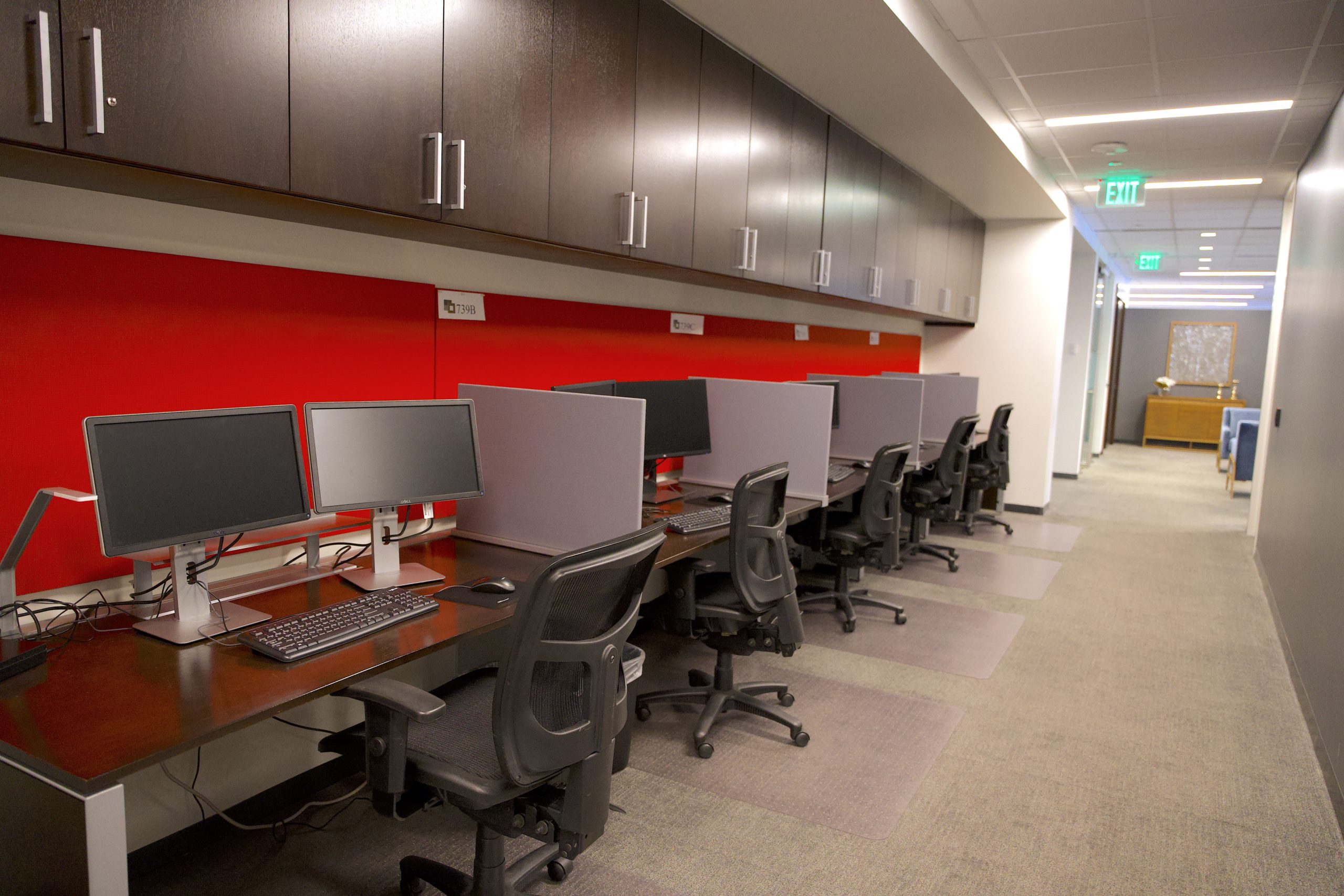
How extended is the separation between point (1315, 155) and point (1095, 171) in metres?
1.39

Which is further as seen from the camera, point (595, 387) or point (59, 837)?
point (595, 387)

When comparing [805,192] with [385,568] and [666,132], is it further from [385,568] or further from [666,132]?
[385,568]

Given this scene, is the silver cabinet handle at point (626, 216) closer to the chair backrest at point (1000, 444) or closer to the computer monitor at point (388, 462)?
the computer monitor at point (388, 462)

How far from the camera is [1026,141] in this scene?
17.6 ft

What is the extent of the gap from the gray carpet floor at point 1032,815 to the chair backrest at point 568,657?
2.33ft

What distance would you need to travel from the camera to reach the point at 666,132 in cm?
299

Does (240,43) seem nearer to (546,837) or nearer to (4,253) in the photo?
(4,253)

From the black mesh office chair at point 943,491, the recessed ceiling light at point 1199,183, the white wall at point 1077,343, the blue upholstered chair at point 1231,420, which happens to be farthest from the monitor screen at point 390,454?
the blue upholstered chair at point 1231,420

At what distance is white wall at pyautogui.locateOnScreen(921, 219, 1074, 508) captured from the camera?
278 inches

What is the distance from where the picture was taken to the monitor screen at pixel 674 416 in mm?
3305

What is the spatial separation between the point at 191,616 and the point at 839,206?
3.66 meters

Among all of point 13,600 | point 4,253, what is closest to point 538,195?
point 4,253

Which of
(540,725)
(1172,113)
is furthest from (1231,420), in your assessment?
(540,725)

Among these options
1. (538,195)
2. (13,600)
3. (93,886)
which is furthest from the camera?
(538,195)
